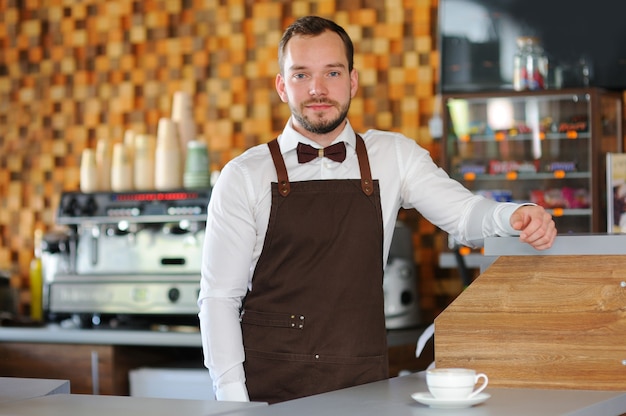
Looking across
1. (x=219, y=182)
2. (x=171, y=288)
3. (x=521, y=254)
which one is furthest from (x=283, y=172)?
(x=171, y=288)

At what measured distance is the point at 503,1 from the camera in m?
5.04

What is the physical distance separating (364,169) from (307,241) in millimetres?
256

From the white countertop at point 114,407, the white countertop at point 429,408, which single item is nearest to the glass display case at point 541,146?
the white countertop at point 429,408

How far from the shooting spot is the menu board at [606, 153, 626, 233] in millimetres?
4727

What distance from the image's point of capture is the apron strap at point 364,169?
112 inches

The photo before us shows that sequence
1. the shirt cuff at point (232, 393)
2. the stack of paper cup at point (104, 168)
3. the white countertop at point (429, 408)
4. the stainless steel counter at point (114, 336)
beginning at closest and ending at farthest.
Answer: the white countertop at point (429, 408), the shirt cuff at point (232, 393), the stainless steel counter at point (114, 336), the stack of paper cup at point (104, 168)

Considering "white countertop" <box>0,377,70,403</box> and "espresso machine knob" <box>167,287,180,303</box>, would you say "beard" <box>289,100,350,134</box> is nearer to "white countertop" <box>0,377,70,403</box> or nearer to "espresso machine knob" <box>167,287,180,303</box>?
"white countertop" <box>0,377,70,403</box>

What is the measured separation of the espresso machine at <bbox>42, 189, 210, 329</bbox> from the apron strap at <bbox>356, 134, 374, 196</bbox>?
1979 mm

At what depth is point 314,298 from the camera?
2.73 meters

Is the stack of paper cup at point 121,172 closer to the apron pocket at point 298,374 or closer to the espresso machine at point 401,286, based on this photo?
the espresso machine at point 401,286

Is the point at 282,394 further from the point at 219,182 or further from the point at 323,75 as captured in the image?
the point at 323,75

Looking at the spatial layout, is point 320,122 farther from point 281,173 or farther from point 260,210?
point 260,210

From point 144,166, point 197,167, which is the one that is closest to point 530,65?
point 197,167

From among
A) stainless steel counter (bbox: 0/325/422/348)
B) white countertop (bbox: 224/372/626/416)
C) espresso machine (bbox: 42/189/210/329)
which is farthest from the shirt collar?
espresso machine (bbox: 42/189/210/329)
